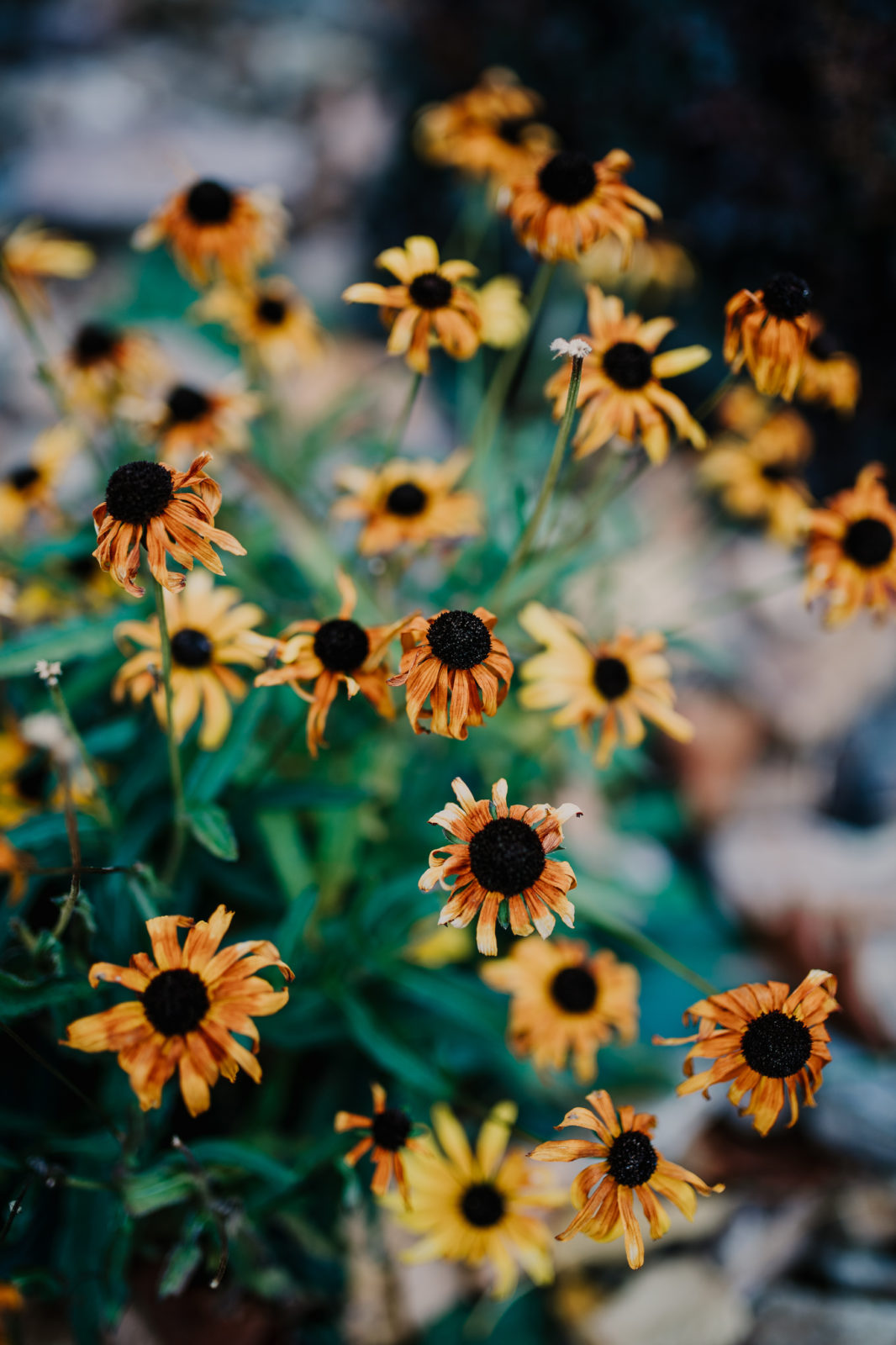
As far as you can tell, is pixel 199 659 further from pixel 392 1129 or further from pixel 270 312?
pixel 270 312

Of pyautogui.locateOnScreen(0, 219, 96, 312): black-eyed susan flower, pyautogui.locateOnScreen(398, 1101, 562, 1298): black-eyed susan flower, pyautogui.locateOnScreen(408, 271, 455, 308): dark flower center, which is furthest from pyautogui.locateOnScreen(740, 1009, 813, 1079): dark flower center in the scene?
pyautogui.locateOnScreen(0, 219, 96, 312): black-eyed susan flower

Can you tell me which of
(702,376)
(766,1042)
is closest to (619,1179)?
(766,1042)

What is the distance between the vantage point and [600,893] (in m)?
1.72

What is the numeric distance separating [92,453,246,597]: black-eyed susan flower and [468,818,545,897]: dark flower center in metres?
0.43

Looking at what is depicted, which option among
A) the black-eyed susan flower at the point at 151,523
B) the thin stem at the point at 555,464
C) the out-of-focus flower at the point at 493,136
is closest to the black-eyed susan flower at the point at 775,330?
the thin stem at the point at 555,464

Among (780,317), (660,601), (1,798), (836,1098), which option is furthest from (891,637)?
(1,798)

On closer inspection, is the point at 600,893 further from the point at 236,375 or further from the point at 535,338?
the point at 535,338

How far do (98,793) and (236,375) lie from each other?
123cm

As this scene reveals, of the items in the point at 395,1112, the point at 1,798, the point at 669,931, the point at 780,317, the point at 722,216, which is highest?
the point at 780,317

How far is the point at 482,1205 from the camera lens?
1.30 meters

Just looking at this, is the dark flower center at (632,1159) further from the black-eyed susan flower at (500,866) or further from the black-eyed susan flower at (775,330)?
the black-eyed susan flower at (775,330)

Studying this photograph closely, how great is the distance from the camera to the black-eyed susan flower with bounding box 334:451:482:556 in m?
1.53

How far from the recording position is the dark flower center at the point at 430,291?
1290 millimetres

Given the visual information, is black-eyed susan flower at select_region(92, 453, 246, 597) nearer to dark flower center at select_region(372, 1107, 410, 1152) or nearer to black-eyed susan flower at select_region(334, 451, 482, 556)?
black-eyed susan flower at select_region(334, 451, 482, 556)
